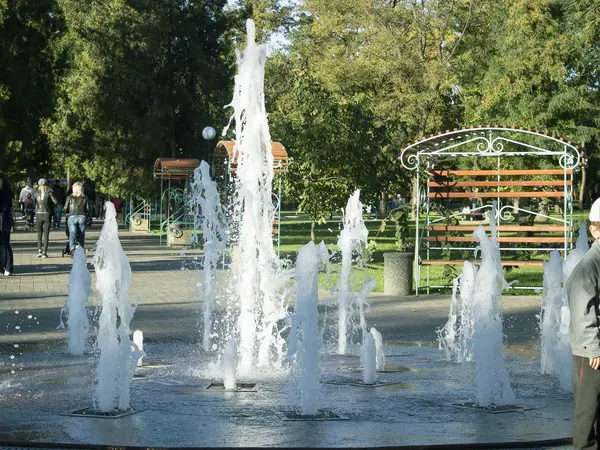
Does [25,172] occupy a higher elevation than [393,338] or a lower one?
higher

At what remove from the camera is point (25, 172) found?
57688mm

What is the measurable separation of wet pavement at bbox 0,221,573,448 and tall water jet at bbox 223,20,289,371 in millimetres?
602

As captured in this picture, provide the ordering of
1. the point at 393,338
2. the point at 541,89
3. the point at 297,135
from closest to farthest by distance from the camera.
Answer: the point at 393,338, the point at 297,135, the point at 541,89

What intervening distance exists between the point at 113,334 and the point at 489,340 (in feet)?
9.69

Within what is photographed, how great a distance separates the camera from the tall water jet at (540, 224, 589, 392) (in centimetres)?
968

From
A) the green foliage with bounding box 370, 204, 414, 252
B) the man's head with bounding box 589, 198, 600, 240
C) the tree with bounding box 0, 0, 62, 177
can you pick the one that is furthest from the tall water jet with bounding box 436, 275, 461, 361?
the tree with bounding box 0, 0, 62, 177

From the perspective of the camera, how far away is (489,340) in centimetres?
883

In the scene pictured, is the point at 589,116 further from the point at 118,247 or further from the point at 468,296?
the point at 118,247

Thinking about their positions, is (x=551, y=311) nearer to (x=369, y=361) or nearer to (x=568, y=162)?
(x=369, y=361)

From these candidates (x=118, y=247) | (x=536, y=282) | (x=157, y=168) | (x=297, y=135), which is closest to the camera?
(x=118, y=247)

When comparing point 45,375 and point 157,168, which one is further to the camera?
point 157,168

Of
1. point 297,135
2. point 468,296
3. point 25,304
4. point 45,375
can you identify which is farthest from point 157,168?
point 45,375

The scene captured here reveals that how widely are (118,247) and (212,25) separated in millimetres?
50239

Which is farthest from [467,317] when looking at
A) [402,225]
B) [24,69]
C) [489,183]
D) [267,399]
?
[24,69]
